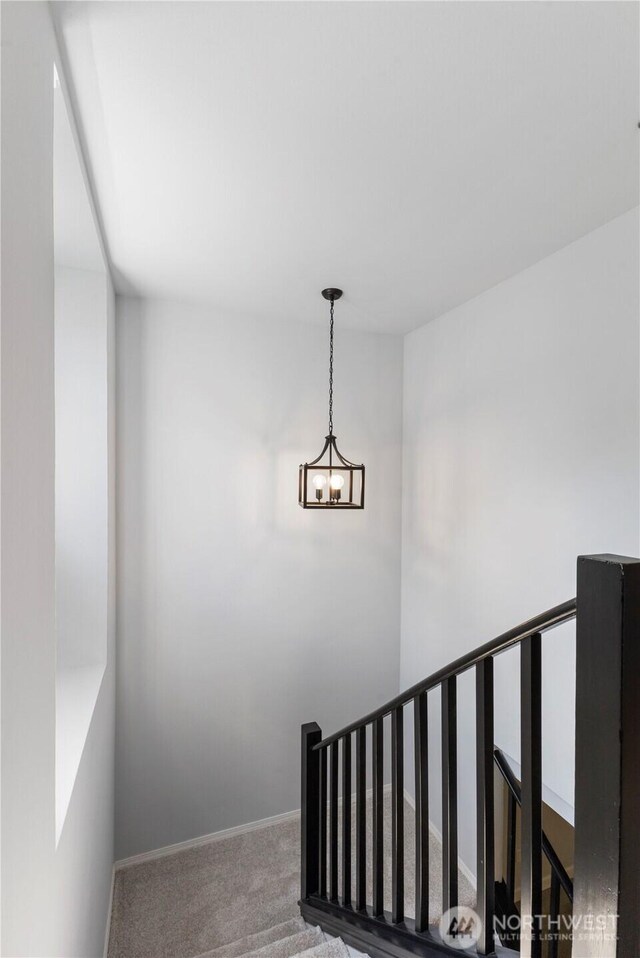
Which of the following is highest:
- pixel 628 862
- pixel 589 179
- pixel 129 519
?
pixel 589 179

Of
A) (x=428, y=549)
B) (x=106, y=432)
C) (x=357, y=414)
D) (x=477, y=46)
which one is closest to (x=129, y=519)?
(x=106, y=432)

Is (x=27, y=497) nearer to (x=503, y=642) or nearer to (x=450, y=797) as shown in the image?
(x=503, y=642)

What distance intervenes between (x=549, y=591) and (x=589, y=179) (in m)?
1.67

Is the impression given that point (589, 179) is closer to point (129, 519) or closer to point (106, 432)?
point (106, 432)

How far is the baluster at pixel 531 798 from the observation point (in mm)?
901

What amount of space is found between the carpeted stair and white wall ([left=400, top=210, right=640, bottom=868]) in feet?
3.46

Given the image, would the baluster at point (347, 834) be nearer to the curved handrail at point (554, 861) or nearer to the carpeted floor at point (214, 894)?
the curved handrail at point (554, 861)

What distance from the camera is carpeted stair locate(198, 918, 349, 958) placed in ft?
5.46

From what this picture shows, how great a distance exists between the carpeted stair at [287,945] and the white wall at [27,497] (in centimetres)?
95

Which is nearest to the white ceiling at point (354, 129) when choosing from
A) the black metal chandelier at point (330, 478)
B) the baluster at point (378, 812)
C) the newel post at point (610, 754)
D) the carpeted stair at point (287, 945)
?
the black metal chandelier at point (330, 478)

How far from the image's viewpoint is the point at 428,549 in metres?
3.12

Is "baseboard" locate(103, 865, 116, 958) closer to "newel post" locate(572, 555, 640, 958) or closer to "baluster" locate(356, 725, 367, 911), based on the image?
"baluster" locate(356, 725, 367, 911)

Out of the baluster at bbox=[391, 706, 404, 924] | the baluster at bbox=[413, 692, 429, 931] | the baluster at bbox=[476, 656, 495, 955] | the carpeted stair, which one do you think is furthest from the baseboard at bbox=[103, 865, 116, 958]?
the baluster at bbox=[476, 656, 495, 955]

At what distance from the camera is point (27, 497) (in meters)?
0.84
